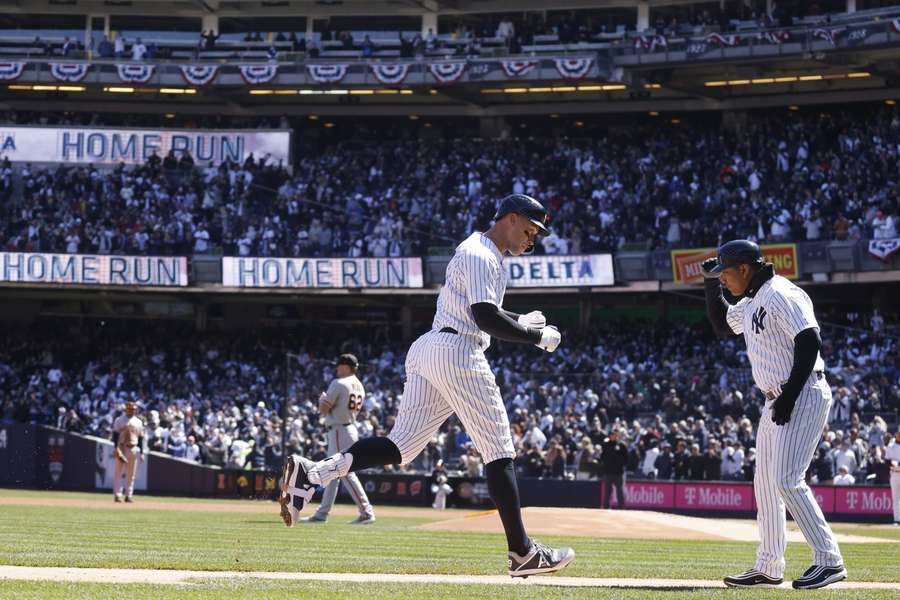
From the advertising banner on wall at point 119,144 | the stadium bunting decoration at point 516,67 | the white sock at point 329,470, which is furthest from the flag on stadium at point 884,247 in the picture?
the white sock at point 329,470

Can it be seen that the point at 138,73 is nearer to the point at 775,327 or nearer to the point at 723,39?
the point at 723,39

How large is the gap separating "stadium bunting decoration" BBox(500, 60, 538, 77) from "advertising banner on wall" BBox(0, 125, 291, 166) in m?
7.49

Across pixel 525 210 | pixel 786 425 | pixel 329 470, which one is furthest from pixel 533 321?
pixel 786 425

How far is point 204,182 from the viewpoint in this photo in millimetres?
43500

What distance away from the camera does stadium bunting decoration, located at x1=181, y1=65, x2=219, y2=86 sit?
144 feet

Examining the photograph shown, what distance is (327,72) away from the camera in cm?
4362

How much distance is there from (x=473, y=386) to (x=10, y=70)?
133 feet

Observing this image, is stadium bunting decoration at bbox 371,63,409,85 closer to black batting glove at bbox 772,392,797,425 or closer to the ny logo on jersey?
the ny logo on jersey

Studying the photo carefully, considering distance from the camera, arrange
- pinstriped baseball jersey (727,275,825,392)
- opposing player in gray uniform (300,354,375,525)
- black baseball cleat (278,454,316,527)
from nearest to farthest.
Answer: black baseball cleat (278,454,316,527)
pinstriped baseball jersey (727,275,825,392)
opposing player in gray uniform (300,354,375,525)

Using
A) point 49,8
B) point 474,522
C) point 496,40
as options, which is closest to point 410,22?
point 496,40

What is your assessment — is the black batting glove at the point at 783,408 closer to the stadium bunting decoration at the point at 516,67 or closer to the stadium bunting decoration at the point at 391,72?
the stadium bunting decoration at the point at 516,67

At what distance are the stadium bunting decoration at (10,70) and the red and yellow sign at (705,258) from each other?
2259 centimetres

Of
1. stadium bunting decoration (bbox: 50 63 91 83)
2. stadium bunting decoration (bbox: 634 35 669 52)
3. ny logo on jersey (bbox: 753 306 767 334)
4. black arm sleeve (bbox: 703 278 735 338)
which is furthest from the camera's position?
stadium bunting decoration (bbox: 50 63 91 83)

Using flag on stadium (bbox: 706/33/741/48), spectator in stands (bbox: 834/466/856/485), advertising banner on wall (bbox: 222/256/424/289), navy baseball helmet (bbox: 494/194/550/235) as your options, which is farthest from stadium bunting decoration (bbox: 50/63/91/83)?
navy baseball helmet (bbox: 494/194/550/235)
